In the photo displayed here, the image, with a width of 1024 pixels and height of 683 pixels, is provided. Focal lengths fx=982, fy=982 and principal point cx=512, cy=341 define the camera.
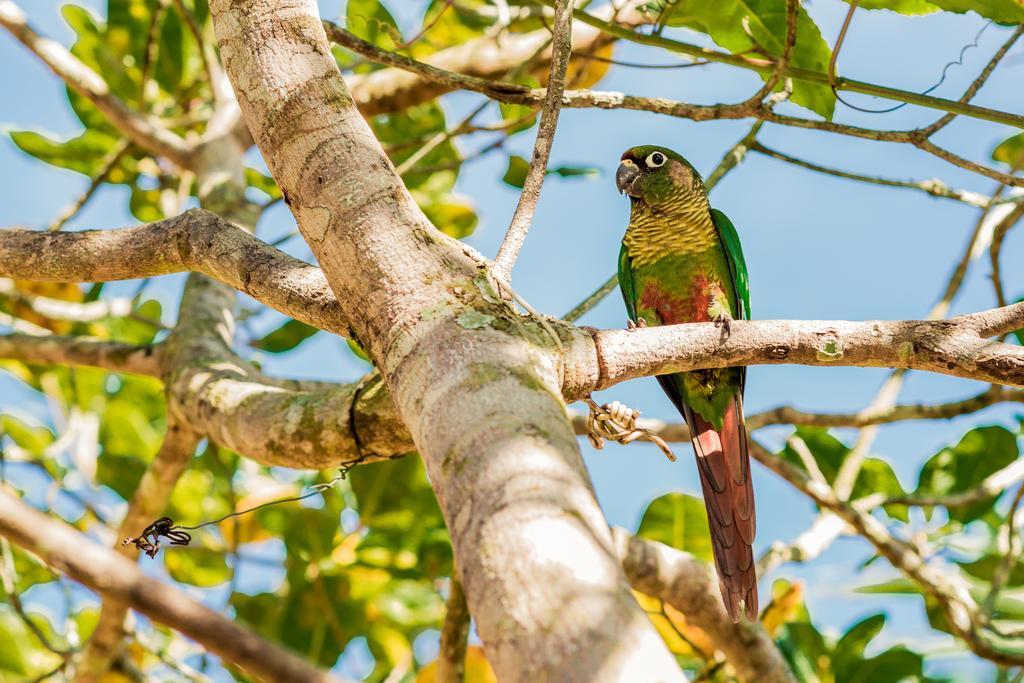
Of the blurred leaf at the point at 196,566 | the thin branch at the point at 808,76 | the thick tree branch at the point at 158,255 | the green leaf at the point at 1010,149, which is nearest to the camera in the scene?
the thick tree branch at the point at 158,255

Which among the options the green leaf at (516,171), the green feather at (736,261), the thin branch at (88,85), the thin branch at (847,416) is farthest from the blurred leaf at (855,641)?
the thin branch at (88,85)

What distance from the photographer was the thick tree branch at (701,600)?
3.03 meters

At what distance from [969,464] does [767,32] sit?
1912 mm

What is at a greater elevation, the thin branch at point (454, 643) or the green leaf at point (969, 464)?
the green leaf at point (969, 464)

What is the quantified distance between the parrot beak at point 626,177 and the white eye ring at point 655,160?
0.05m

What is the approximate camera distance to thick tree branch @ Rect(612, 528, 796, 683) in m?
3.03

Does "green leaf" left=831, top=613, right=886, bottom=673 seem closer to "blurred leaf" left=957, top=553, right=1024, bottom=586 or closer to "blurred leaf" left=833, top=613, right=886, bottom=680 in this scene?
"blurred leaf" left=833, top=613, right=886, bottom=680

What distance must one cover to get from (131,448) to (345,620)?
134 centimetres

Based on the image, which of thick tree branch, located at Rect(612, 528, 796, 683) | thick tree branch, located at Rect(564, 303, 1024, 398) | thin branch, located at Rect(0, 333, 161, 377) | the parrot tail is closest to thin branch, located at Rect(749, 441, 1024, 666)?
the parrot tail

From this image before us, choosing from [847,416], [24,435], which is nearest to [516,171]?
[847,416]

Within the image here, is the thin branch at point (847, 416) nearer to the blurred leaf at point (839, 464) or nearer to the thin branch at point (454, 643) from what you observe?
the blurred leaf at point (839, 464)

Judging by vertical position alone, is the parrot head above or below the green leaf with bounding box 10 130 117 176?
below

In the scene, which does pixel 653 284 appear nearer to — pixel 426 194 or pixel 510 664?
pixel 426 194

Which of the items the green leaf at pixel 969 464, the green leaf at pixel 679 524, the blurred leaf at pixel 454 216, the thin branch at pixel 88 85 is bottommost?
the green leaf at pixel 679 524
